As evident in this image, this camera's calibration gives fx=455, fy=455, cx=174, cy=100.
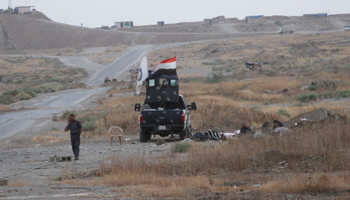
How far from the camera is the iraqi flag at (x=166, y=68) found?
18312 millimetres

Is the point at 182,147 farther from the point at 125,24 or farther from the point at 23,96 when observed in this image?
the point at 125,24

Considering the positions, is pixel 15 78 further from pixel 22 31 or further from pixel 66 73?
pixel 22 31

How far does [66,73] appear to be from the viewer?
8825cm

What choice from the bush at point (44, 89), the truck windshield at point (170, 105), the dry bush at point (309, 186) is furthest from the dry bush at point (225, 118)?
the bush at point (44, 89)

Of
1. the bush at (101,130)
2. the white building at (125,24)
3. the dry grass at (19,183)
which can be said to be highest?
the white building at (125,24)

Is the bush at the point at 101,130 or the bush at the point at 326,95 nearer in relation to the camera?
the bush at the point at 101,130

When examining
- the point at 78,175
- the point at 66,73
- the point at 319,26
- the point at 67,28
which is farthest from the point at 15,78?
the point at 319,26

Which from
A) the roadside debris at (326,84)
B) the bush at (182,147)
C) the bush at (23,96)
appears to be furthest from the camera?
the bush at (23,96)

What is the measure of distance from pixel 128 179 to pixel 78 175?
1942 mm

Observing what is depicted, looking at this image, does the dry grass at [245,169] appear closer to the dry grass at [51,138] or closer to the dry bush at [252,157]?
the dry bush at [252,157]

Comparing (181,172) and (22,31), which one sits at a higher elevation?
(22,31)

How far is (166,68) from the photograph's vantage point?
725 inches

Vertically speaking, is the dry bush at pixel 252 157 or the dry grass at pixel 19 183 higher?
the dry bush at pixel 252 157

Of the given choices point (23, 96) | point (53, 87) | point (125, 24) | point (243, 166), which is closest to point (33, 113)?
point (23, 96)
